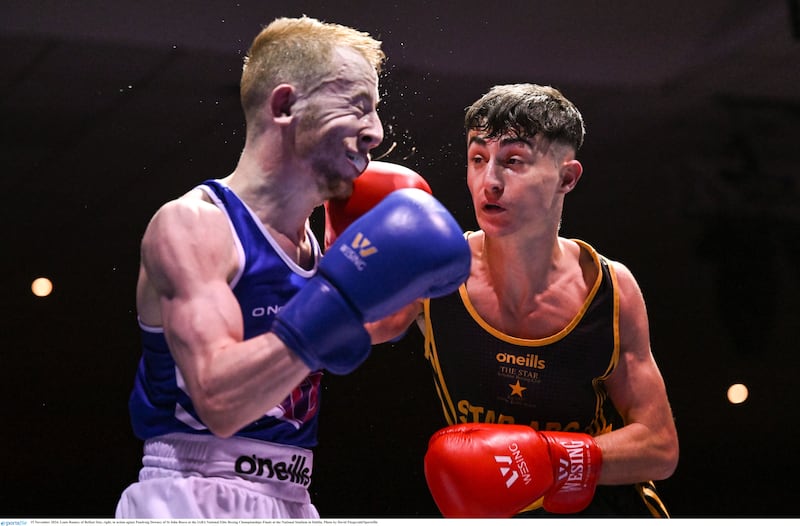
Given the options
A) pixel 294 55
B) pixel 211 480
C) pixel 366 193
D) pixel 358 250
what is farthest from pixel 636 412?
Result: pixel 294 55

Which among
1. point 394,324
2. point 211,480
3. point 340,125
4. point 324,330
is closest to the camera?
point 324,330

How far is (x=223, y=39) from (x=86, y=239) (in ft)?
2.60

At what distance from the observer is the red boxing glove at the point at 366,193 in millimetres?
2262

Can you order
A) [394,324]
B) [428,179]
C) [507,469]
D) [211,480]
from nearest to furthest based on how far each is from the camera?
[211,480]
[507,469]
[394,324]
[428,179]

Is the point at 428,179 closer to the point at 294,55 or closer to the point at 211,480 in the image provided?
the point at 294,55

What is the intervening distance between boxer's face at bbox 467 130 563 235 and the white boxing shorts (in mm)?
820

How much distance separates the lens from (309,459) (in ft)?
6.70

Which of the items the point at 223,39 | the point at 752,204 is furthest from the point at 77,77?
the point at 752,204

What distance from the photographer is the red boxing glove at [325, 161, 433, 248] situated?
7.42 feet

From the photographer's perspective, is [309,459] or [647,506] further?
[647,506]

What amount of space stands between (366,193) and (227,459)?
0.76 m

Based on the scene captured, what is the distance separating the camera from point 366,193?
2.26m

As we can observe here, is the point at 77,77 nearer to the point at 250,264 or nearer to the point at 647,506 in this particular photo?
the point at 250,264

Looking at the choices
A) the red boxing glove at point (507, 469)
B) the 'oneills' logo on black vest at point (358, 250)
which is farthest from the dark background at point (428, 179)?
the 'oneills' logo on black vest at point (358, 250)
